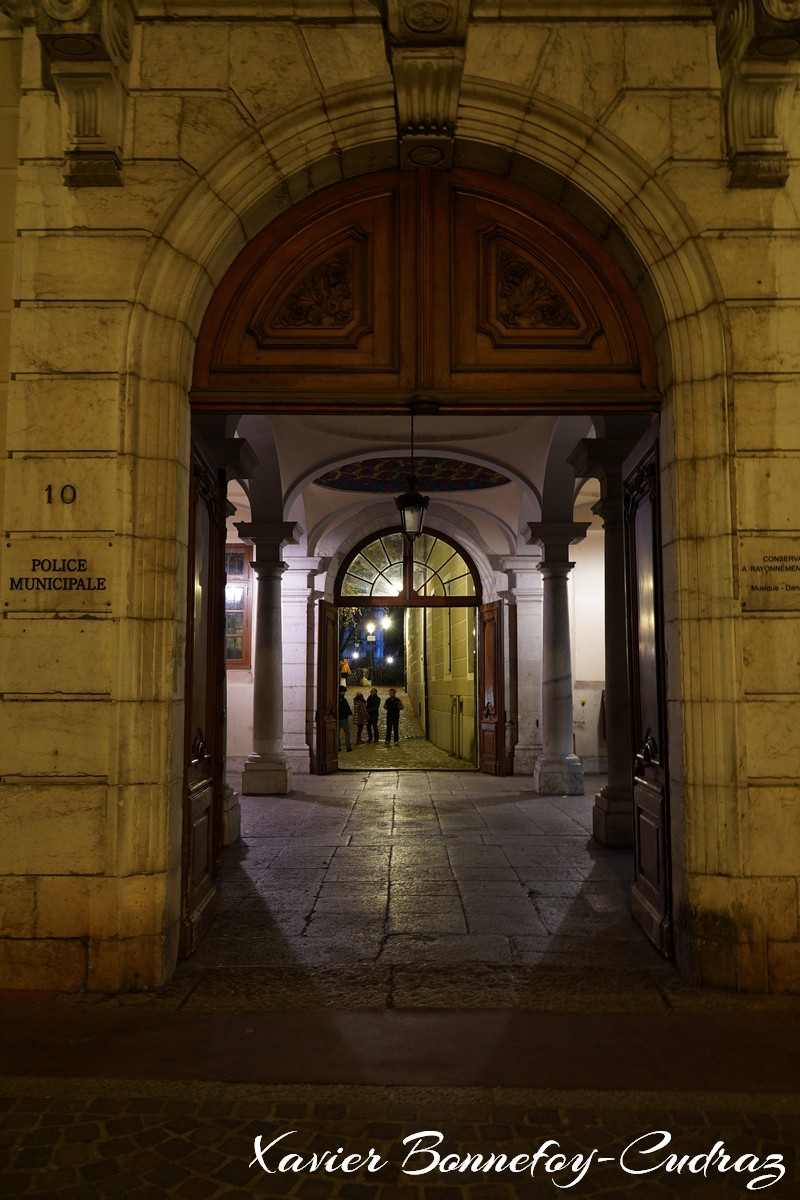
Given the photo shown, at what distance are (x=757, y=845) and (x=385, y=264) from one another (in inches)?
125

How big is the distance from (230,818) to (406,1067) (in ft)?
13.3

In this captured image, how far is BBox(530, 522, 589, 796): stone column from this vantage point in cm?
941

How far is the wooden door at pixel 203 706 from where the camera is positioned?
12.6ft

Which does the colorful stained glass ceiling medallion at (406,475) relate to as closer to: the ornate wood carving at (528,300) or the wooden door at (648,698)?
the wooden door at (648,698)

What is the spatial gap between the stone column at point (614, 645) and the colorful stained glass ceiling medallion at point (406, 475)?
3.98 meters

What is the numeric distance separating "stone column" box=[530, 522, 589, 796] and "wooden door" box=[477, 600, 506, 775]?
6.57ft

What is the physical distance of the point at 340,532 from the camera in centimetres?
1267

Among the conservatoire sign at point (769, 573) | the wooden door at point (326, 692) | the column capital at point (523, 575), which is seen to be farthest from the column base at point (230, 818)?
the column capital at point (523, 575)

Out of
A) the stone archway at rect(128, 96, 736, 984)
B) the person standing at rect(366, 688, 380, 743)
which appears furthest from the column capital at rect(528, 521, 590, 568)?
the person standing at rect(366, 688, 380, 743)

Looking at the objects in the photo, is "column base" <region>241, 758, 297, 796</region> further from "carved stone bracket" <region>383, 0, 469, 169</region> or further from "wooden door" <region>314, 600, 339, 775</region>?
"carved stone bracket" <region>383, 0, 469, 169</region>

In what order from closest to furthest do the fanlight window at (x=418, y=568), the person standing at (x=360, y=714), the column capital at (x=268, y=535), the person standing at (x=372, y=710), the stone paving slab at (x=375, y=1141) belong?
the stone paving slab at (x=375, y=1141), the column capital at (x=268, y=535), the fanlight window at (x=418, y=568), the person standing at (x=372, y=710), the person standing at (x=360, y=714)

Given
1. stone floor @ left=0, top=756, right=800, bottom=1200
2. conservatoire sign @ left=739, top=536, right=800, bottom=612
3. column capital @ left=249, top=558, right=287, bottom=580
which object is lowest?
stone floor @ left=0, top=756, right=800, bottom=1200

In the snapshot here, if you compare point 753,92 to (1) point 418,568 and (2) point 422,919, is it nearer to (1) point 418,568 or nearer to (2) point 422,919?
(2) point 422,919

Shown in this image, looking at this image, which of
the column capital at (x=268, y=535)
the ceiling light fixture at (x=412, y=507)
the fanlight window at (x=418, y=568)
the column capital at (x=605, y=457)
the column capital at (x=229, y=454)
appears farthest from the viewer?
the fanlight window at (x=418, y=568)
